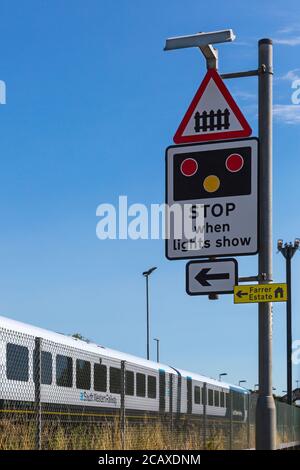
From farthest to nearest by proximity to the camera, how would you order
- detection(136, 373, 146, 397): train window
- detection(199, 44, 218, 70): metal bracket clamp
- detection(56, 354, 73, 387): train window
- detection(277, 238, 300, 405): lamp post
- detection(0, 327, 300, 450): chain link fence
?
detection(277, 238, 300, 405): lamp post → detection(136, 373, 146, 397): train window → detection(56, 354, 73, 387): train window → detection(0, 327, 300, 450): chain link fence → detection(199, 44, 218, 70): metal bracket clamp

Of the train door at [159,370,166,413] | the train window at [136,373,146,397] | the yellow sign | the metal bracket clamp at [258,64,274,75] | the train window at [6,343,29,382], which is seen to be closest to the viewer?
the yellow sign

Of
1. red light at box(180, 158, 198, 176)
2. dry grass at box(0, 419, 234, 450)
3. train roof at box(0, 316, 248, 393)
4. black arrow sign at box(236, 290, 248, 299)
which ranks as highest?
red light at box(180, 158, 198, 176)

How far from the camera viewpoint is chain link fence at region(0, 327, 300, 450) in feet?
36.6

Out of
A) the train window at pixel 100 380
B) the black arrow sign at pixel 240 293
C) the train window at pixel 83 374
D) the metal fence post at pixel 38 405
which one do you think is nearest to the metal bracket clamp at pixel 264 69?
the black arrow sign at pixel 240 293

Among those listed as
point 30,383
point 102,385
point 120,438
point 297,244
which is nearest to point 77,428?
point 120,438

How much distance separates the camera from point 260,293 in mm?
9930

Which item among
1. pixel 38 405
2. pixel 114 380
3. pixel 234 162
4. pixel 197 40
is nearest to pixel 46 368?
pixel 114 380

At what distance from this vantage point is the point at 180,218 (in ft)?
32.6

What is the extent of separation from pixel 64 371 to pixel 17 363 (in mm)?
3770

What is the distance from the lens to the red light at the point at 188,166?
997cm

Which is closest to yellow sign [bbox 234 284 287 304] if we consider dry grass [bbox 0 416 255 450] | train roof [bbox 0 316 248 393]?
dry grass [bbox 0 416 255 450]

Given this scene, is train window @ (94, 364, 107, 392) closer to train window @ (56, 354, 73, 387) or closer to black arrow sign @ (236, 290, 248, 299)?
train window @ (56, 354, 73, 387)

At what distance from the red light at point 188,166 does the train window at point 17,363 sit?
10.6m
